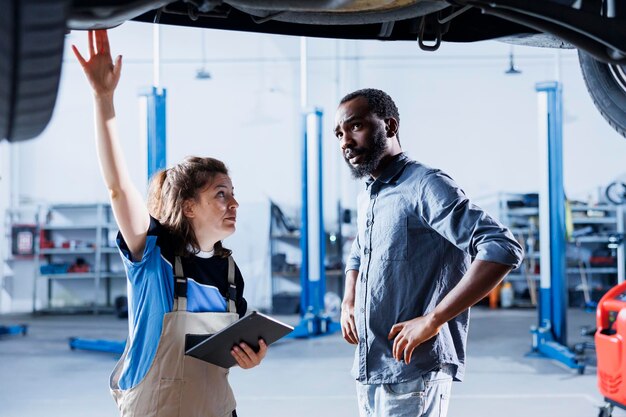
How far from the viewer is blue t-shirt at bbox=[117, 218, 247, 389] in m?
1.51

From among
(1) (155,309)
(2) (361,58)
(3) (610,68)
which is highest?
(2) (361,58)

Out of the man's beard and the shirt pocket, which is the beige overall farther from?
the man's beard

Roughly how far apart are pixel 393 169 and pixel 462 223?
1.01ft

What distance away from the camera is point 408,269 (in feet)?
5.63

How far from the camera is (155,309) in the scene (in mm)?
1532

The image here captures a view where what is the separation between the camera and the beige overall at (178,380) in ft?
4.83

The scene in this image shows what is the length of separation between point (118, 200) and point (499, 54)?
9607 mm

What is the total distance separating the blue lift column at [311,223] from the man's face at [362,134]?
4671mm

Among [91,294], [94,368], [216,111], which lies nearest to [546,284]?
[94,368]

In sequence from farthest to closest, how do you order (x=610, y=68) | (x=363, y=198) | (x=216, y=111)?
(x=216, y=111) < (x=363, y=198) < (x=610, y=68)

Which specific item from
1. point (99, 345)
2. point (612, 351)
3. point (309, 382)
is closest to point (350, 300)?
point (612, 351)

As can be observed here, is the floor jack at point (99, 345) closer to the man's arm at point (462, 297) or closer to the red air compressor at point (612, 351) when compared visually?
the red air compressor at point (612, 351)

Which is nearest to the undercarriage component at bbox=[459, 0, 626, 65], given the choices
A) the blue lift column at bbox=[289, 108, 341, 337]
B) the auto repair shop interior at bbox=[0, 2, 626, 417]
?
the blue lift column at bbox=[289, 108, 341, 337]

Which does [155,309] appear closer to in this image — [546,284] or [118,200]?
[118,200]
